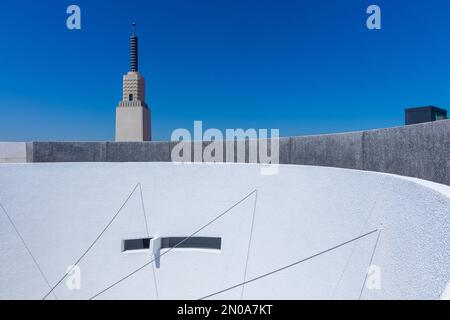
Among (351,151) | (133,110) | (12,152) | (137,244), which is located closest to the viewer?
(351,151)

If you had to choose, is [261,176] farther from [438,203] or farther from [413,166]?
[438,203]

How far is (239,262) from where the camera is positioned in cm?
848

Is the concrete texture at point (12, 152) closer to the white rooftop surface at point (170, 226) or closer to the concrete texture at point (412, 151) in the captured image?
the white rooftop surface at point (170, 226)

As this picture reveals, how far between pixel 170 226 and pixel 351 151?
21.6 feet

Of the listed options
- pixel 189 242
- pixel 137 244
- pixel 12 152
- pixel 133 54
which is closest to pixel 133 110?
pixel 133 54

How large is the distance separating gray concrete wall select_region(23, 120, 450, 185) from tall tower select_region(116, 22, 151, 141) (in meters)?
17.8

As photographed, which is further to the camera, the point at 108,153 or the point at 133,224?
the point at 108,153

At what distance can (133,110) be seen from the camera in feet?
94.8

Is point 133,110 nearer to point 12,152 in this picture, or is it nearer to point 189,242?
point 12,152

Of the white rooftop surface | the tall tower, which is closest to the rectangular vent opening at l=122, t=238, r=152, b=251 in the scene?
the white rooftop surface

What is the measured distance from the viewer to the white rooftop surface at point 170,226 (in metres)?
6.24

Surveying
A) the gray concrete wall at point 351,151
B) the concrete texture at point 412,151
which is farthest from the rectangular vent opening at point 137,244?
the concrete texture at point 412,151
